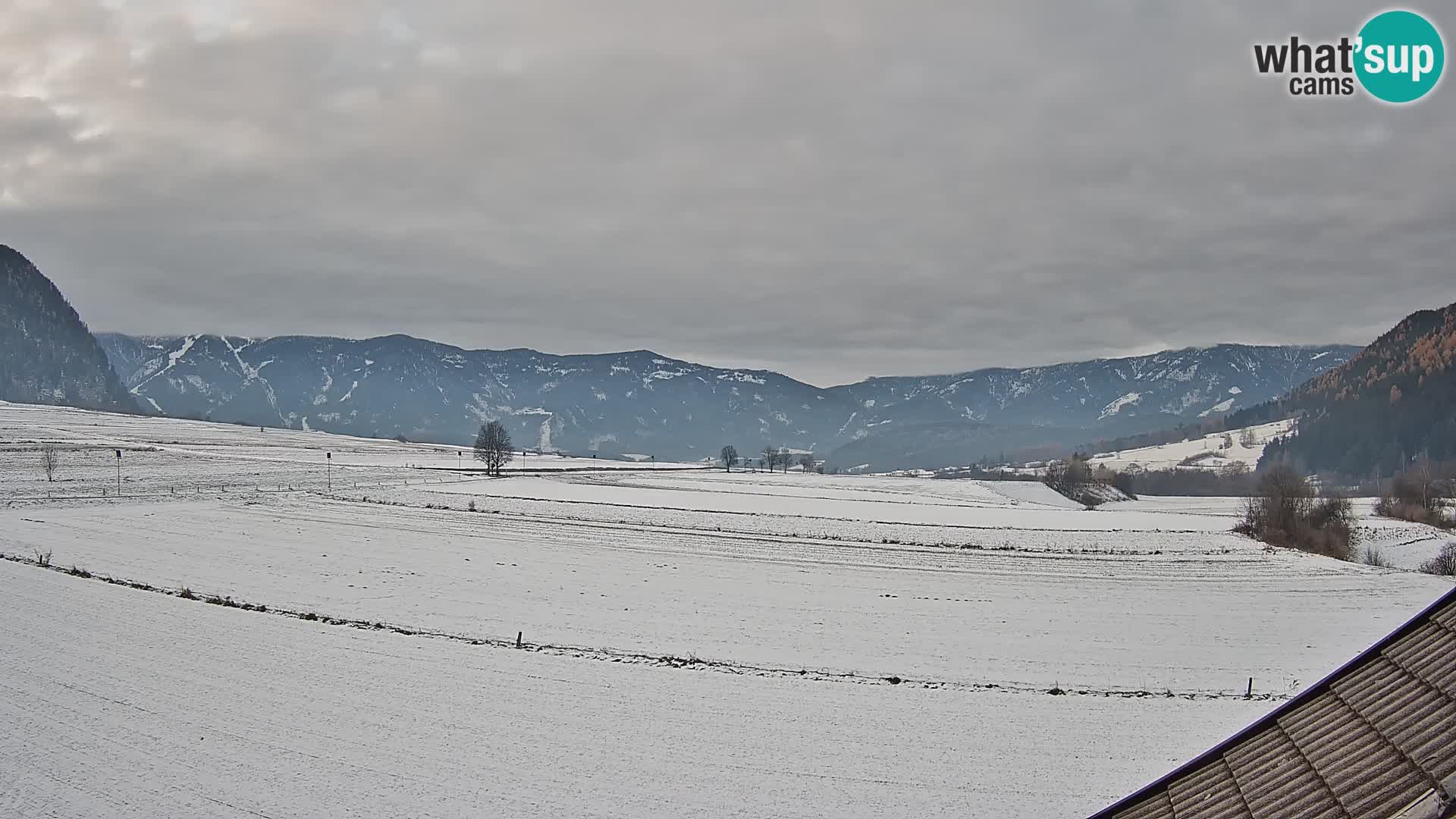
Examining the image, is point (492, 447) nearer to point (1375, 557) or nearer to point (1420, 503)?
point (1375, 557)

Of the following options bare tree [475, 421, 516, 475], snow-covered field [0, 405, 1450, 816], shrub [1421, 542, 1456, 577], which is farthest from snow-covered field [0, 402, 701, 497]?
shrub [1421, 542, 1456, 577]

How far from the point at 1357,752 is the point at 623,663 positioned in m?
21.1

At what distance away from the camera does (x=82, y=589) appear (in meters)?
30.4

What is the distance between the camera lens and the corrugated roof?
4.04 m

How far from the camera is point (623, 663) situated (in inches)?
934

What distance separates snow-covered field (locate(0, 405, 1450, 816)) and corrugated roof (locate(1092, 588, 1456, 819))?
10.1 m

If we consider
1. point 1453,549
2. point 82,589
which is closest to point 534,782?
point 82,589

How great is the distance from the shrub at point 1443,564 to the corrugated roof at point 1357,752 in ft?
204

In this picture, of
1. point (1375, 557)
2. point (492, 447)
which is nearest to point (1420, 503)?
point (1375, 557)

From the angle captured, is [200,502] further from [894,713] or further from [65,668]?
[894,713]

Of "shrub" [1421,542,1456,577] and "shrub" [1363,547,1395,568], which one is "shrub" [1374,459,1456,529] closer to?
"shrub" [1363,547,1395,568]

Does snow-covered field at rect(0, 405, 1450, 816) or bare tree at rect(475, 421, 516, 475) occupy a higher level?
bare tree at rect(475, 421, 516, 475)

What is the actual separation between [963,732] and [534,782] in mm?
9740

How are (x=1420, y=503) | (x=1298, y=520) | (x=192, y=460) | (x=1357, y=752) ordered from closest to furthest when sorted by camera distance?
(x=1357, y=752)
(x=1298, y=520)
(x=1420, y=503)
(x=192, y=460)
